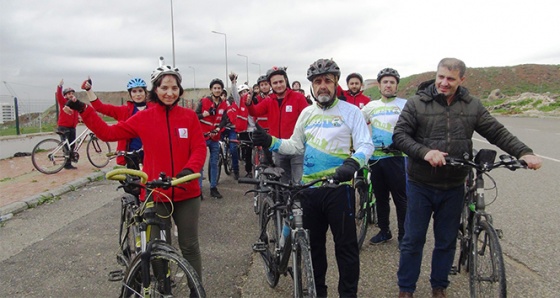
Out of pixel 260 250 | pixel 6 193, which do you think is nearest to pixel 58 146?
pixel 6 193

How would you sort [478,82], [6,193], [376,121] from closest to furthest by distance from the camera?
[376,121] < [6,193] < [478,82]

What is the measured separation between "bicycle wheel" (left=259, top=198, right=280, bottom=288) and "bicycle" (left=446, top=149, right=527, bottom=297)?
1703 mm

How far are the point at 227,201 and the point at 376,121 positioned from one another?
3.51m

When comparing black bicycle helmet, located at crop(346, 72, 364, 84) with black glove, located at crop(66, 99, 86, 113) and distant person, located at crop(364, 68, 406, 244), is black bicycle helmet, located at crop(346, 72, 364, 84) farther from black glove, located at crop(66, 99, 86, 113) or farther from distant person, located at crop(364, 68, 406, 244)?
black glove, located at crop(66, 99, 86, 113)

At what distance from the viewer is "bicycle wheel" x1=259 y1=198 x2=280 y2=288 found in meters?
3.93

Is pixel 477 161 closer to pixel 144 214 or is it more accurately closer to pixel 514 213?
pixel 144 214

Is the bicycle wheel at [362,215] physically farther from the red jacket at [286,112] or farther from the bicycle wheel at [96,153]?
the bicycle wheel at [96,153]

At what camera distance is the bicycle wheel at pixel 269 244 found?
3926 mm

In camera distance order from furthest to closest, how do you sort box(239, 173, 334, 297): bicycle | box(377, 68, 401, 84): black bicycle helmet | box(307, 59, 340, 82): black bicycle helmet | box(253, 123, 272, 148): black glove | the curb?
the curb → box(377, 68, 401, 84): black bicycle helmet → box(307, 59, 340, 82): black bicycle helmet → box(253, 123, 272, 148): black glove → box(239, 173, 334, 297): bicycle

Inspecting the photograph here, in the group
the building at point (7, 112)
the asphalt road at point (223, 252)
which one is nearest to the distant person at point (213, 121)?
the asphalt road at point (223, 252)

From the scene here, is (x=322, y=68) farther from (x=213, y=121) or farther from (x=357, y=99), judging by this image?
(x=213, y=121)

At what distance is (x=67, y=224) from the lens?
6.40 meters

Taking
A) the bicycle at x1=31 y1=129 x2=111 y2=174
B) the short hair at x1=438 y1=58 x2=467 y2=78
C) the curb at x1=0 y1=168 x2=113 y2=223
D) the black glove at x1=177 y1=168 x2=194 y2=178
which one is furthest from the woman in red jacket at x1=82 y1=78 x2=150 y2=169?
the bicycle at x1=31 y1=129 x2=111 y2=174

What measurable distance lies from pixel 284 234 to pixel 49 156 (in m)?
9.05
